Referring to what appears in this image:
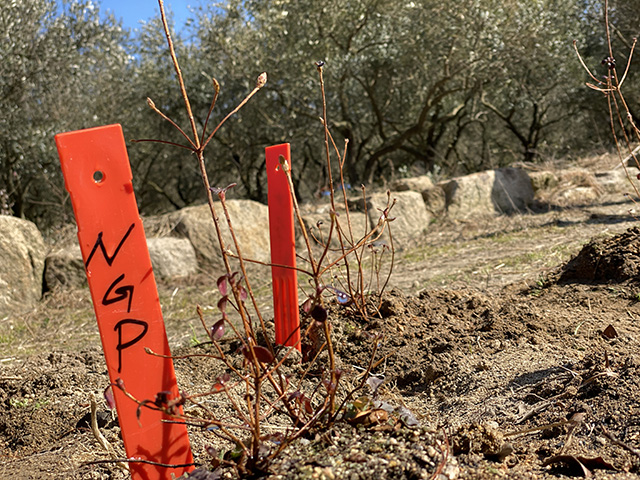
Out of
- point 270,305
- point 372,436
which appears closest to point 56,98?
point 270,305

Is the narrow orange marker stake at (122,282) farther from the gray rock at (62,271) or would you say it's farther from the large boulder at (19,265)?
the gray rock at (62,271)

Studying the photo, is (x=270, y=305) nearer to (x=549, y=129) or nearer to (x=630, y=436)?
(x=630, y=436)

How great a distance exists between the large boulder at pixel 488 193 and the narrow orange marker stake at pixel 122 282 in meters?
6.48

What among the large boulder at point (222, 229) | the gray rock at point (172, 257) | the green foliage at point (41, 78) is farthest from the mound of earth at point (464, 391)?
the green foliage at point (41, 78)

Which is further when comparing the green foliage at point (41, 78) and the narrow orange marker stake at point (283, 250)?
the green foliage at point (41, 78)

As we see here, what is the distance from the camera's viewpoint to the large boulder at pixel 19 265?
4.95 m

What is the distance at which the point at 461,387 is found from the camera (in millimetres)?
2207

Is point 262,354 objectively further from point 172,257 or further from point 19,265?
point 172,257

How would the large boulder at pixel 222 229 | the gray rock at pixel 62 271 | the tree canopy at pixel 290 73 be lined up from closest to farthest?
the gray rock at pixel 62 271 < the large boulder at pixel 222 229 < the tree canopy at pixel 290 73

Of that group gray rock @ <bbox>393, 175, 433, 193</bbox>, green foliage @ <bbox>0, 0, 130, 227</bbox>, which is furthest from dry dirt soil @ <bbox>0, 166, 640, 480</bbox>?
green foliage @ <bbox>0, 0, 130, 227</bbox>

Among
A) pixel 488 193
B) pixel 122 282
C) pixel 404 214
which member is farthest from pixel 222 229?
pixel 122 282

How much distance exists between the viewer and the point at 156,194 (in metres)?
15.9

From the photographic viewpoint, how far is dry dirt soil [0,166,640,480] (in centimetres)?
140

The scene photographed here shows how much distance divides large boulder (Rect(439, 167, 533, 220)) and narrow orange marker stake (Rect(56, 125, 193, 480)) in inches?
255
